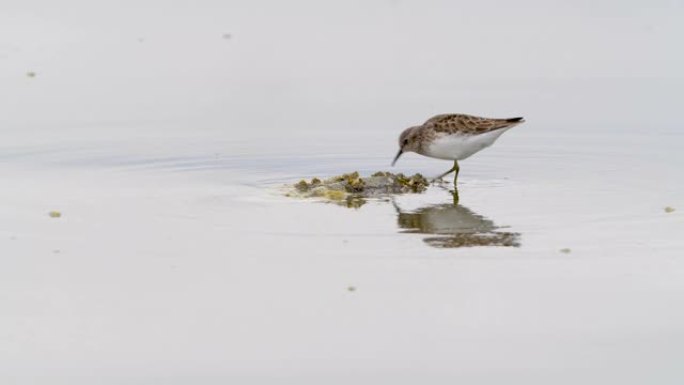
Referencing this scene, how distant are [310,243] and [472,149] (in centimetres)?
377

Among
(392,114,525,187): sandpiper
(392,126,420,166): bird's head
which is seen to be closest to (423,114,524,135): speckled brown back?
(392,114,525,187): sandpiper

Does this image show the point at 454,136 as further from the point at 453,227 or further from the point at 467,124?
the point at 453,227

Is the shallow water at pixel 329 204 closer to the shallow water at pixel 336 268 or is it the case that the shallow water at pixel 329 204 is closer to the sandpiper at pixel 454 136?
the shallow water at pixel 336 268

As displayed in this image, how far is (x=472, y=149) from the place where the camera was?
13750 mm

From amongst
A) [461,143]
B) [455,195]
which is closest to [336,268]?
[455,195]

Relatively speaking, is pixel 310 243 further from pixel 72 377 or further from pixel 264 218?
pixel 72 377

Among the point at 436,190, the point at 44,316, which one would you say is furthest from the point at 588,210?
the point at 44,316

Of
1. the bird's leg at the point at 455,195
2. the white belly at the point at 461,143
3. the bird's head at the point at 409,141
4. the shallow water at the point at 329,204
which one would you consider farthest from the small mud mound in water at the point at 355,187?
the bird's head at the point at 409,141

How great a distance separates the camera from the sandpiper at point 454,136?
1363 centimetres

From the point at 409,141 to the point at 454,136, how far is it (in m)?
0.55

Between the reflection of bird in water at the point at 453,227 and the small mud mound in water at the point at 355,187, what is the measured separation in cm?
52

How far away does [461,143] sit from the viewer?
1366 cm

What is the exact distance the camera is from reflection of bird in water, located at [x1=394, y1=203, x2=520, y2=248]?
10.5 meters

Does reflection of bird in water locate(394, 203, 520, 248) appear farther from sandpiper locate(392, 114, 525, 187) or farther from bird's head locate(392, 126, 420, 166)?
bird's head locate(392, 126, 420, 166)
